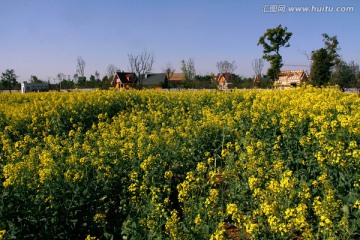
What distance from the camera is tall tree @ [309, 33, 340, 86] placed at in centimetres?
2889

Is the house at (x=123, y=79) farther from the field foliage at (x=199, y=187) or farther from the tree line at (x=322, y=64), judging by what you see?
the field foliage at (x=199, y=187)

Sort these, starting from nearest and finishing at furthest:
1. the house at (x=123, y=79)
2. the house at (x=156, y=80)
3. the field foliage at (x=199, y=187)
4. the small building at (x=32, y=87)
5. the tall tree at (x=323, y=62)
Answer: the field foliage at (x=199, y=187), the tall tree at (x=323, y=62), the small building at (x=32, y=87), the house at (x=123, y=79), the house at (x=156, y=80)

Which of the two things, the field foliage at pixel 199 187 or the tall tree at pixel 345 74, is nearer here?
the field foliage at pixel 199 187

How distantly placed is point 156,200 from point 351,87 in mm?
34584

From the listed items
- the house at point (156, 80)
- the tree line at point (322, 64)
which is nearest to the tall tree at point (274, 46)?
the tree line at point (322, 64)

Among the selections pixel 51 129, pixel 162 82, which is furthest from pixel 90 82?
pixel 51 129

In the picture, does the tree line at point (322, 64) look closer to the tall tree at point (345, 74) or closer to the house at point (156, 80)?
the tall tree at point (345, 74)

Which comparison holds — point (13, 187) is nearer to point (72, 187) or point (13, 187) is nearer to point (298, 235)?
point (72, 187)

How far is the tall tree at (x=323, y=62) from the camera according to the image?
28.9 m

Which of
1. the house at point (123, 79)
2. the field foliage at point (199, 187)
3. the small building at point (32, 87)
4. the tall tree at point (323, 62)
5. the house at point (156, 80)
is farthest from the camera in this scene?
the house at point (156, 80)

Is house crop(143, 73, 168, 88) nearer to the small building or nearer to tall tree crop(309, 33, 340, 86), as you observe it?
the small building

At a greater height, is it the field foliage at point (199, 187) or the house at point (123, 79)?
the house at point (123, 79)

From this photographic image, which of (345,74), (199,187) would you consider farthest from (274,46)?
(199,187)

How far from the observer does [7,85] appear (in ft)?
204
